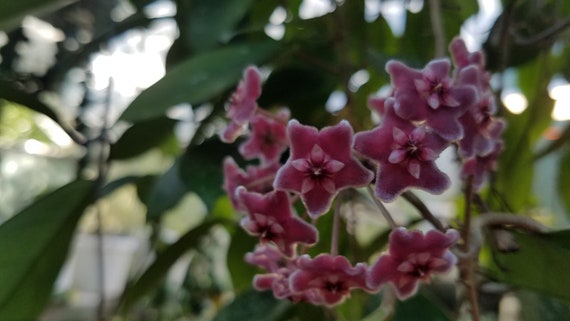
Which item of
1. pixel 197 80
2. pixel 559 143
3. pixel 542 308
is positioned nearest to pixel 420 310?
pixel 542 308

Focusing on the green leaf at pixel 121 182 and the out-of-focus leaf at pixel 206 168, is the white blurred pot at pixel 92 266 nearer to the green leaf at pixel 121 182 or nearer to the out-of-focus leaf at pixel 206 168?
the green leaf at pixel 121 182

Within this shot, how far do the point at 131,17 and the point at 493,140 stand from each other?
0.57 m

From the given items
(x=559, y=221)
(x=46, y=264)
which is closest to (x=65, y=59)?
(x=46, y=264)

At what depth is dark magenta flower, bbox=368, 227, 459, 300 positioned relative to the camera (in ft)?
1.31

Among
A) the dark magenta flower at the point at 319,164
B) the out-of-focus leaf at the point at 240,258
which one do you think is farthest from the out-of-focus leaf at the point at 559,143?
the dark magenta flower at the point at 319,164

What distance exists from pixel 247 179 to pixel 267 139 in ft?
0.15

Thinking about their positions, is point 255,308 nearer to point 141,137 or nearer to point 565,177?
point 141,137

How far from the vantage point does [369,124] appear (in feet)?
2.50

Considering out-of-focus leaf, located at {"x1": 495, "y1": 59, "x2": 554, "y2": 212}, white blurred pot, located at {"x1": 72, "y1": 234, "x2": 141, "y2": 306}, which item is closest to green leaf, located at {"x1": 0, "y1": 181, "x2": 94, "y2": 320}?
out-of-focus leaf, located at {"x1": 495, "y1": 59, "x2": 554, "y2": 212}

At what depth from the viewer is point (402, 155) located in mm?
371

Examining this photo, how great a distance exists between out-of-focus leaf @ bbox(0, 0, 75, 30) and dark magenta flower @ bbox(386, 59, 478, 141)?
1.47ft

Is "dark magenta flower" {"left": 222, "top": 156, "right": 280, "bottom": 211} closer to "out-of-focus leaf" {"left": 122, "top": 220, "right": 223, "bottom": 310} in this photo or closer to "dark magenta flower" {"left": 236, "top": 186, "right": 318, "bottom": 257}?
"dark magenta flower" {"left": 236, "top": 186, "right": 318, "bottom": 257}

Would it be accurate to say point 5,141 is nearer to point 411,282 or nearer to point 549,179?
point 411,282

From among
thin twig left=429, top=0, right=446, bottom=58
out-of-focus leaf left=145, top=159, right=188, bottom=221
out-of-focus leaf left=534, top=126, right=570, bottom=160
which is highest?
thin twig left=429, top=0, right=446, bottom=58
